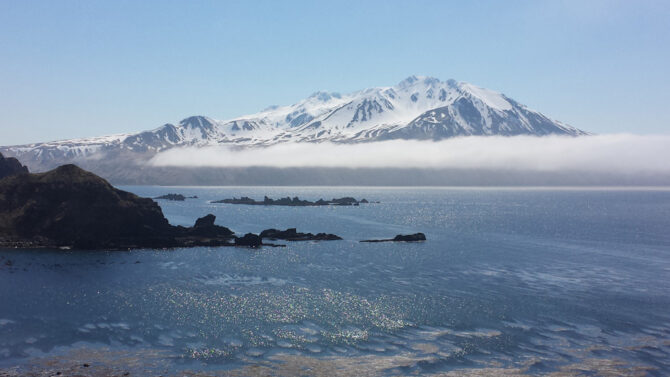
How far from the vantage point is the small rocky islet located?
3967 inches

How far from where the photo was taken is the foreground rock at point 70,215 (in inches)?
3971

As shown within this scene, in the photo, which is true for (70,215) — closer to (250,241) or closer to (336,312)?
(250,241)

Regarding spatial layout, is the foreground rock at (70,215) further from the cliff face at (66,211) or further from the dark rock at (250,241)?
the dark rock at (250,241)

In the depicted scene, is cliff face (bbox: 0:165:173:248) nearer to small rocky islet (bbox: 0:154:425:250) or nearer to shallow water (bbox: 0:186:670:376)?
small rocky islet (bbox: 0:154:425:250)

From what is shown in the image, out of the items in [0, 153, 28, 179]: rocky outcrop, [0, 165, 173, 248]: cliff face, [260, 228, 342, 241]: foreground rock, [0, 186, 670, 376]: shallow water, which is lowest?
[0, 186, 670, 376]: shallow water

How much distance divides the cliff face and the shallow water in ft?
38.0

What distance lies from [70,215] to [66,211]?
4.03ft

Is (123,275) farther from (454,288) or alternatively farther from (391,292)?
(454,288)

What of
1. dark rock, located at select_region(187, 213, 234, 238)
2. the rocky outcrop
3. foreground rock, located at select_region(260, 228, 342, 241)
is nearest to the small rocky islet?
dark rock, located at select_region(187, 213, 234, 238)

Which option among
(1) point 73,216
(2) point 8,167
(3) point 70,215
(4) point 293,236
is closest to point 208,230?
(4) point 293,236

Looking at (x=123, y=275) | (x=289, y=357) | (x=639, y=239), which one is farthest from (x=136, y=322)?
(x=639, y=239)

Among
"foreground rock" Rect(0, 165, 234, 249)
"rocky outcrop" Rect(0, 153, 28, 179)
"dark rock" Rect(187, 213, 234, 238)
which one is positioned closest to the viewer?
"foreground rock" Rect(0, 165, 234, 249)

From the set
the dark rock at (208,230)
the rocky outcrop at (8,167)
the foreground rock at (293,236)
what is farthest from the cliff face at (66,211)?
the rocky outcrop at (8,167)

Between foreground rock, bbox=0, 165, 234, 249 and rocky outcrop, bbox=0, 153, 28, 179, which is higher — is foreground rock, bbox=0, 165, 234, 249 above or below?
below
